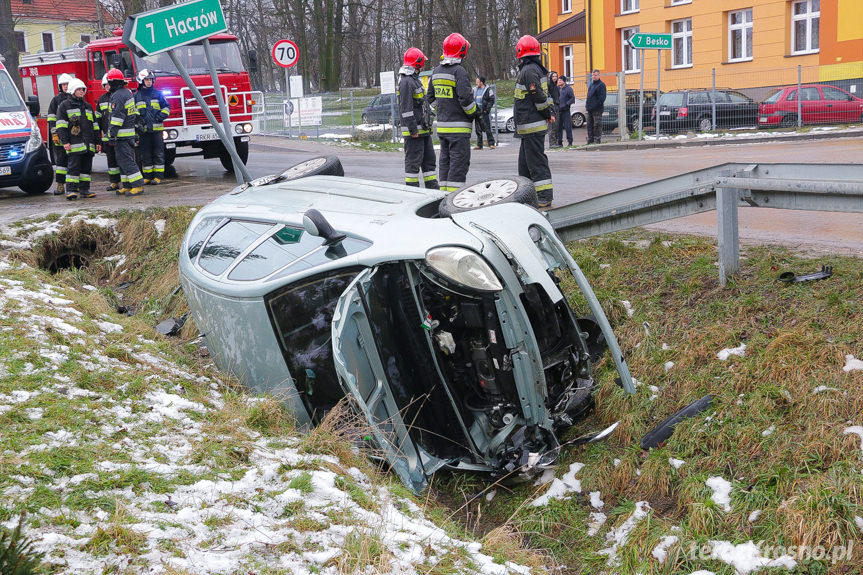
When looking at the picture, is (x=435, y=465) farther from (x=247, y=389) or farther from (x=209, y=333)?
(x=209, y=333)

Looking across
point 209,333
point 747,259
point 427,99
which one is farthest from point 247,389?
point 427,99

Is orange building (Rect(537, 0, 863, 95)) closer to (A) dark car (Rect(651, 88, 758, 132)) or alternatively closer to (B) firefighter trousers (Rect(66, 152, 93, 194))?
(A) dark car (Rect(651, 88, 758, 132))

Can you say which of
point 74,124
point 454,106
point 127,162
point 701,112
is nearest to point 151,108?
point 127,162

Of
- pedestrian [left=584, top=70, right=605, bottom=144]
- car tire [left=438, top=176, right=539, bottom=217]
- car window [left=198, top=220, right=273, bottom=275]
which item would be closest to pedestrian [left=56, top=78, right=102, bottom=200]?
car window [left=198, top=220, right=273, bottom=275]

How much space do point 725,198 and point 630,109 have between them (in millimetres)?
18411

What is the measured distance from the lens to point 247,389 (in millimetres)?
5496

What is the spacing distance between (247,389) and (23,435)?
1643 mm

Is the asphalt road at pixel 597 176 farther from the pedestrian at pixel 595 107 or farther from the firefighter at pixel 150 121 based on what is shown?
the pedestrian at pixel 595 107

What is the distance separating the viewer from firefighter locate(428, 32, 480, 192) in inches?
366

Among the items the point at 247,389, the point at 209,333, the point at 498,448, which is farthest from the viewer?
the point at 209,333

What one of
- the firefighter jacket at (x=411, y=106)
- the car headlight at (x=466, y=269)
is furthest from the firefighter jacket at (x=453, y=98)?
the car headlight at (x=466, y=269)

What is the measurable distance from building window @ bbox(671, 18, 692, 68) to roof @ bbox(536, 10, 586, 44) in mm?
4234

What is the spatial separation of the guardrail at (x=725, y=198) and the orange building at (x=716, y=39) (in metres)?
17.0

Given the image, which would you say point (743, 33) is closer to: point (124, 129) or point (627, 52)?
point (627, 52)
